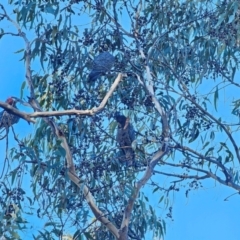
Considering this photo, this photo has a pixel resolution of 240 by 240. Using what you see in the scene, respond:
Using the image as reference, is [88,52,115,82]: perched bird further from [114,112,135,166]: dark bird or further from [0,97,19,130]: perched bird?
[0,97,19,130]: perched bird

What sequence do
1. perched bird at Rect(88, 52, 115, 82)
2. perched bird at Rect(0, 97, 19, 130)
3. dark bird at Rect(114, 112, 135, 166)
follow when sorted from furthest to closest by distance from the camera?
dark bird at Rect(114, 112, 135, 166)
perched bird at Rect(88, 52, 115, 82)
perched bird at Rect(0, 97, 19, 130)

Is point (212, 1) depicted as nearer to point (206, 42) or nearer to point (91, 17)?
point (206, 42)

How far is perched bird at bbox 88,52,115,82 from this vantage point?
4.55m

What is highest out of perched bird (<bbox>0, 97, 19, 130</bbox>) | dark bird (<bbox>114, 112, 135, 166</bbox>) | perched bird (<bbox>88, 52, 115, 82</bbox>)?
perched bird (<bbox>88, 52, 115, 82</bbox>)

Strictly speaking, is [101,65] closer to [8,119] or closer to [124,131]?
[124,131]

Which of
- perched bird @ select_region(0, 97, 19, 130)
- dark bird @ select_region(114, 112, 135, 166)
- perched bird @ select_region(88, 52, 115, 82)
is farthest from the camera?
dark bird @ select_region(114, 112, 135, 166)

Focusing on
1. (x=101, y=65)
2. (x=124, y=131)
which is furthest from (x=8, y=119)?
(x=124, y=131)

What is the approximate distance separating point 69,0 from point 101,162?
113cm

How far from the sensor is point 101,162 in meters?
4.20

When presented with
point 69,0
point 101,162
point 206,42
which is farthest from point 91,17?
point 101,162

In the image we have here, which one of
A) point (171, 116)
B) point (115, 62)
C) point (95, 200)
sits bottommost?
point (95, 200)

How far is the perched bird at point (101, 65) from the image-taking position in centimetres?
455

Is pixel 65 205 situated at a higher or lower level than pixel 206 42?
lower

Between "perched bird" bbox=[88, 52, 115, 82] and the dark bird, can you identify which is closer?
"perched bird" bbox=[88, 52, 115, 82]
